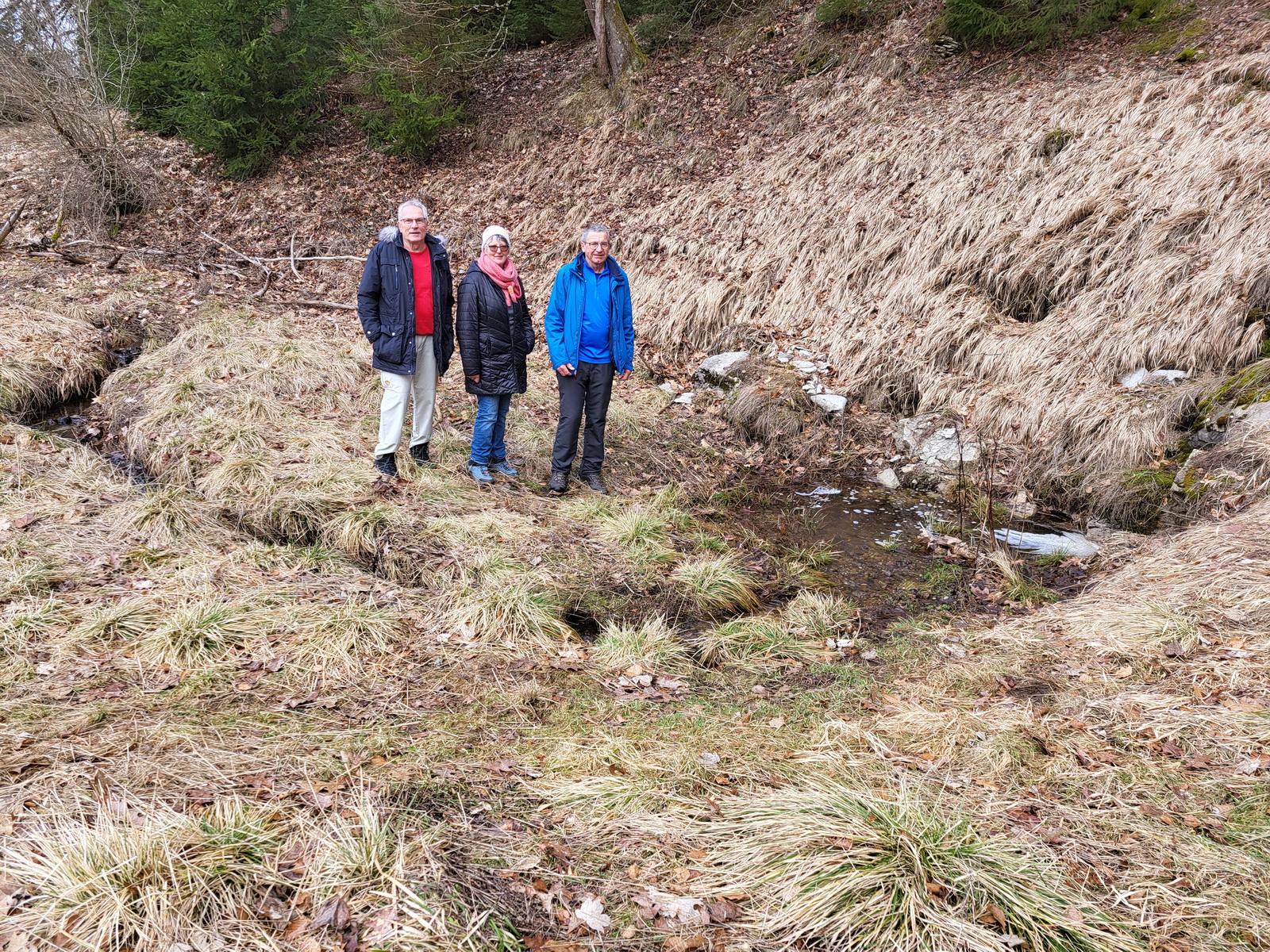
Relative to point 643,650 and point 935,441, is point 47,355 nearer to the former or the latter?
point 643,650

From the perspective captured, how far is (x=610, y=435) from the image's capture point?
26.3ft

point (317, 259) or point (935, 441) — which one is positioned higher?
point (317, 259)

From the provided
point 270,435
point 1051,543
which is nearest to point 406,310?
point 270,435

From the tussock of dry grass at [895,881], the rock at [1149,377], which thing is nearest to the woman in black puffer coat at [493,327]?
the tussock of dry grass at [895,881]

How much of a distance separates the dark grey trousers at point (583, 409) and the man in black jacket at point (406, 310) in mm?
1031

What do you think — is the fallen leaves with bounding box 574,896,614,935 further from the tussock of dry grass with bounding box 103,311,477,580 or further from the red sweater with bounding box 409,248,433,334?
the red sweater with bounding box 409,248,433,334

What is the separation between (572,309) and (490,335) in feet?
2.23

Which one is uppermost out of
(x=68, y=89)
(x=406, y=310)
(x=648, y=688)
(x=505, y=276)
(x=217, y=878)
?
(x=68, y=89)

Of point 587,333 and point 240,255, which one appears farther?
point 240,255

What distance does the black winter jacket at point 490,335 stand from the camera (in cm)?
603

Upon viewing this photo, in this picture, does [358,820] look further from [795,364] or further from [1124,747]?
[795,364]

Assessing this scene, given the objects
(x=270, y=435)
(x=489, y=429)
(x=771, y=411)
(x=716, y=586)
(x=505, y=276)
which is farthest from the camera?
(x=771, y=411)

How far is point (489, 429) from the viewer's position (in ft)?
21.9

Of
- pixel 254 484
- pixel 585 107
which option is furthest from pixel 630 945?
pixel 585 107
